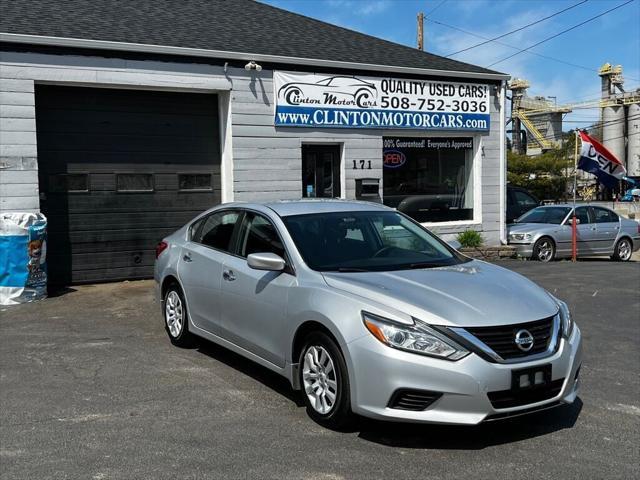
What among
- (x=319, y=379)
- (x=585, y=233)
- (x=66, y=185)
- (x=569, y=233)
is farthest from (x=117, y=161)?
(x=585, y=233)

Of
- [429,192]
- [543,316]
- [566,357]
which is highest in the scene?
[429,192]

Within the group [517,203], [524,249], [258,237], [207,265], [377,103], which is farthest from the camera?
[517,203]

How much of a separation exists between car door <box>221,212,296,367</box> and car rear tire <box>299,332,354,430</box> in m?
0.32

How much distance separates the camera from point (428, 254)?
5645mm

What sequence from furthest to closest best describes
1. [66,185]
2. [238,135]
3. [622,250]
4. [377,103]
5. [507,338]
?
1. [622,250]
2. [377,103]
3. [238,135]
4. [66,185]
5. [507,338]

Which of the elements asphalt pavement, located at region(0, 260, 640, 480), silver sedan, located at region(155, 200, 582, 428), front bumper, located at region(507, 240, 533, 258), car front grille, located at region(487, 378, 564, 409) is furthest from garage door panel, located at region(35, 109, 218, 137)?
car front grille, located at region(487, 378, 564, 409)

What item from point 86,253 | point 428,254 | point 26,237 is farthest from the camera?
point 86,253

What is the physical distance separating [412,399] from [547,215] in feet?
42.8

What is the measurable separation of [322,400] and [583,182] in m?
59.5

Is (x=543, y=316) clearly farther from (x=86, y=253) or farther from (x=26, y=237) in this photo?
(x=86, y=253)

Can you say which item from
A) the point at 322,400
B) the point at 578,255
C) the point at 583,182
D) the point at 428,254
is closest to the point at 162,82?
the point at 428,254

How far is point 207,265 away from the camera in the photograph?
625 centimetres

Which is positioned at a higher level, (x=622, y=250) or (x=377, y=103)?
(x=377, y=103)

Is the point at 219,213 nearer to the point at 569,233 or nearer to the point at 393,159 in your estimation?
the point at 393,159
